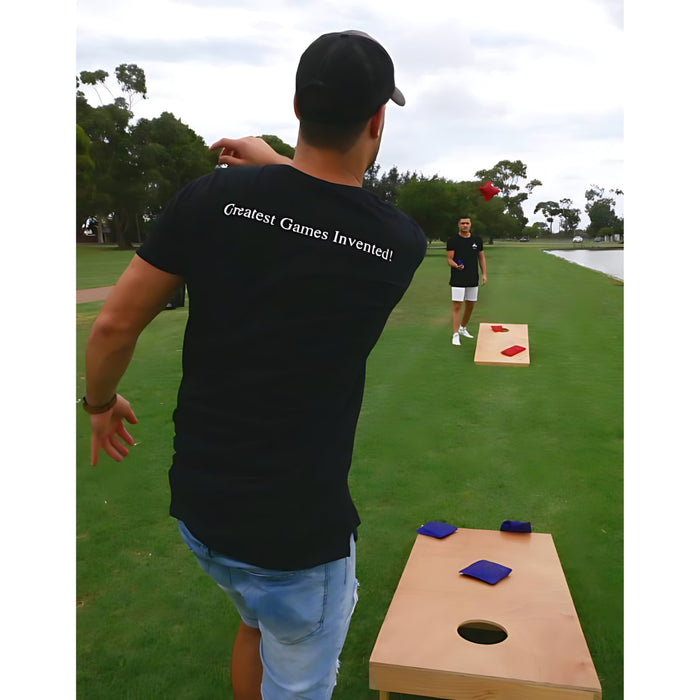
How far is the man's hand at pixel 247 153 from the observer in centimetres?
165

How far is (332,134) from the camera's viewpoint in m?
1.31

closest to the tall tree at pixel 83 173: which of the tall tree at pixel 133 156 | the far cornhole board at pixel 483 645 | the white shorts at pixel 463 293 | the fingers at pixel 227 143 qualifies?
the tall tree at pixel 133 156

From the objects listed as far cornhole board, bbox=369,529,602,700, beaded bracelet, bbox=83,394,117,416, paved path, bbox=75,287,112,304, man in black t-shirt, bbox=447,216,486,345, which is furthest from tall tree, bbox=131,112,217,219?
beaded bracelet, bbox=83,394,117,416

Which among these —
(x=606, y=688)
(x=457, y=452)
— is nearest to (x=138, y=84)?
(x=457, y=452)

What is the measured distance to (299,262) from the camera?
128 cm

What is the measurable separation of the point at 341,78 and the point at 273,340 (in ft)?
1.69

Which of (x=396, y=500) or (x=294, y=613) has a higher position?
(x=294, y=613)

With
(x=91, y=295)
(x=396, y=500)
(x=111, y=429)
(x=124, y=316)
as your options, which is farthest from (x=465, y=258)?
(x=91, y=295)

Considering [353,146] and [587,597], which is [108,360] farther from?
[587,597]

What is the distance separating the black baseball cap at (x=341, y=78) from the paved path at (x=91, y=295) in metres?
14.9

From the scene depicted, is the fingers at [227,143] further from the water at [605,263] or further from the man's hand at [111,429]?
the water at [605,263]

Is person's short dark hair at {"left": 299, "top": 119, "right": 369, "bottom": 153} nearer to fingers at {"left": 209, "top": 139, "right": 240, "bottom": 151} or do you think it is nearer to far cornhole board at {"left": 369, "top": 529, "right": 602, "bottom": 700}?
fingers at {"left": 209, "top": 139, "right": 240, "bottom": 151}

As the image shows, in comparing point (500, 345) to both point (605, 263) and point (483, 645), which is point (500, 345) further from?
point (605, 263)

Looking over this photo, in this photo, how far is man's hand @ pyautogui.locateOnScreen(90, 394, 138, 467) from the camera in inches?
64.1
